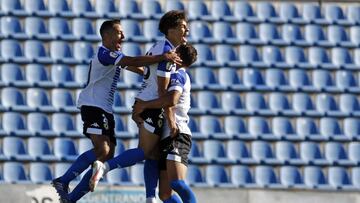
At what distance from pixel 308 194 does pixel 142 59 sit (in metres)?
4.76

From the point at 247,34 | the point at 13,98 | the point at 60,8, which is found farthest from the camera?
the point at 247,34

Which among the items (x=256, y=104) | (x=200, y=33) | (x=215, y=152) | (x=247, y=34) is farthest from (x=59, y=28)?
(x=256, y=104)

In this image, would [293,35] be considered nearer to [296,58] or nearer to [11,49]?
[296,58]

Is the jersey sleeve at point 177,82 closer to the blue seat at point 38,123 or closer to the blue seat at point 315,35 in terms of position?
the blue seat at point 38,123

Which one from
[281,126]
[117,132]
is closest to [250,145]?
[281,126]

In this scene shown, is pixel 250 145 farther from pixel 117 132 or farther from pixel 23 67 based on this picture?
pixel 23 67

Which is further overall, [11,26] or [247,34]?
[247,34]

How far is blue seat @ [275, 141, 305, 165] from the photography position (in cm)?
1230

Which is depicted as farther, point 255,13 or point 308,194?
point 255,13

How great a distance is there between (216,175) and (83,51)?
205cm

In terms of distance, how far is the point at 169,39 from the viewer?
7688mm

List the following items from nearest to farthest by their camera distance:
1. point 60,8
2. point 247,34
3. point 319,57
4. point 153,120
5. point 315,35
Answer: point 153,120 < point 60,8 < point 247,34 < point 319,57 < point 315,35

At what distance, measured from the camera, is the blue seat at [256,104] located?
491 inches

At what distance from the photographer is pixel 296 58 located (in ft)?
42.4
